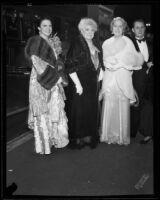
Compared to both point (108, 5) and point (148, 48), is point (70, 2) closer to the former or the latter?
point (108, 5)

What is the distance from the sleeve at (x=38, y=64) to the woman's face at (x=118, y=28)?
2.16 ft

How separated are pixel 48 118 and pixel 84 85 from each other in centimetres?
44

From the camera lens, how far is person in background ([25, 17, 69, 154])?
2811 millimetres

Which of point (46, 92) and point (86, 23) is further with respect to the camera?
point (46, 92)

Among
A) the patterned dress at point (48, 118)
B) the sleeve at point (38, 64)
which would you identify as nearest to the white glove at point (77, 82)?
the patterned dress at point (48, 118)

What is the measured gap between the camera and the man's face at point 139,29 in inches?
109

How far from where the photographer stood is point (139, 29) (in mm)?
2781

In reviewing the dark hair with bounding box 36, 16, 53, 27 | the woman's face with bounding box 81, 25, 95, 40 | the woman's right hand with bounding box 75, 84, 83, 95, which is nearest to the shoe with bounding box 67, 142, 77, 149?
the woman's right hand with bounding box 75, 84, 83, 95

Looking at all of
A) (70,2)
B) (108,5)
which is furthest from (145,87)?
(70,2)

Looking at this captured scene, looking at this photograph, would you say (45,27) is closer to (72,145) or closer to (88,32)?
(88,32)

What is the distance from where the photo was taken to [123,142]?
9.59 feet

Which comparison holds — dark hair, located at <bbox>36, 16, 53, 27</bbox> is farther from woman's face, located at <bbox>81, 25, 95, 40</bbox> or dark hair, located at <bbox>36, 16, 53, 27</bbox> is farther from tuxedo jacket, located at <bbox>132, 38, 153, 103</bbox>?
tuxedo jacket, located at <bbox>132, 38, 153, 103</bbox>

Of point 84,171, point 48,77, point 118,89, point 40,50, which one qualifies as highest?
point 40,50

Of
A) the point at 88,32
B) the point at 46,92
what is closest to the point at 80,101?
the point at 46,92
